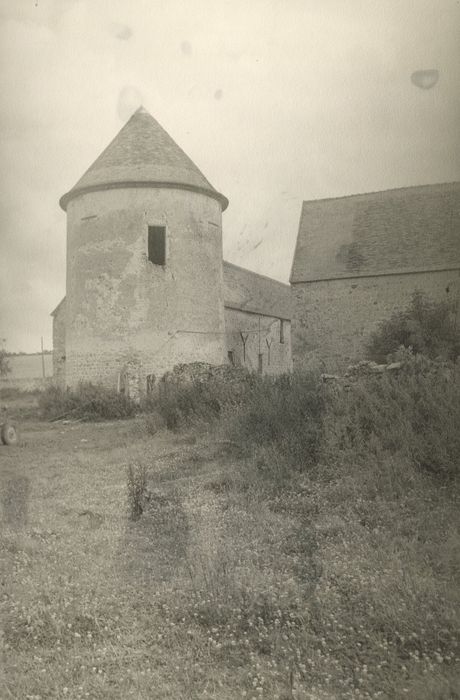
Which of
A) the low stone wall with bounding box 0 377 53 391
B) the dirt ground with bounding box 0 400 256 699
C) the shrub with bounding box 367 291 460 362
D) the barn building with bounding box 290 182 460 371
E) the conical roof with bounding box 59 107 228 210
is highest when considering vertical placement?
the conical roof with bounding box 59 107 228 210

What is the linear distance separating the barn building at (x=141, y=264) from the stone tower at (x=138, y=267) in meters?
0.03

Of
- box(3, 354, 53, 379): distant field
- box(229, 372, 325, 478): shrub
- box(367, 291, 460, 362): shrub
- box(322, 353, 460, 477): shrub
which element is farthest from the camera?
box(3, 354, 53, 379): distant field

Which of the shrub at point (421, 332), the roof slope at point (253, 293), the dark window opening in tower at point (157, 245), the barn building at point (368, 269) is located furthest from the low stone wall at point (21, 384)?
the shrub at point (421, 332)

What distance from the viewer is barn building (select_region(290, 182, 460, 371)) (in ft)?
65.9

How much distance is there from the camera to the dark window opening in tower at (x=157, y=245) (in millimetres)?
17797

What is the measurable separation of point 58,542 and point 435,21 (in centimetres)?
568

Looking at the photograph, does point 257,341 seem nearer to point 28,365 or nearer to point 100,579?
point 100,579

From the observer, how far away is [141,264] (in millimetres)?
17078

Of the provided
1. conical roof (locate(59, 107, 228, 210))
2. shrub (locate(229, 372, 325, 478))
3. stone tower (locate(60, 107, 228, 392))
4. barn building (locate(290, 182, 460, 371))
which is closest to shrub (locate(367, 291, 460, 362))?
barn building (locate(290, 182, 460, 371))

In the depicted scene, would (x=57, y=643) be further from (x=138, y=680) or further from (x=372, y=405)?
(x=372, y=405)

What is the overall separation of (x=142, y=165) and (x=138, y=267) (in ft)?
10.6

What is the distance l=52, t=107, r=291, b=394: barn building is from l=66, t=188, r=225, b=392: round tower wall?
0.03 meters

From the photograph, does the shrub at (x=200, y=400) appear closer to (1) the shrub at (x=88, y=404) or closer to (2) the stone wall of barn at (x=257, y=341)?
(1) the shrub at (x=88, y=404)

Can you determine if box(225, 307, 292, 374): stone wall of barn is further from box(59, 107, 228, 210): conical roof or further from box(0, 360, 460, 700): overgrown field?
box(0, 360, 460, 700): overgrown field
